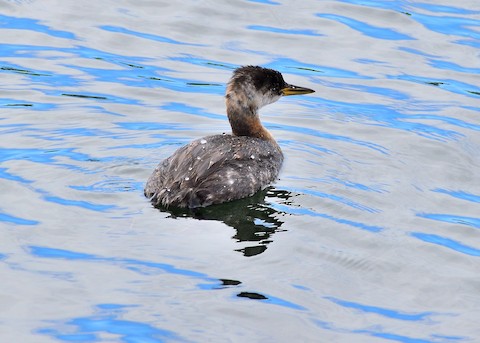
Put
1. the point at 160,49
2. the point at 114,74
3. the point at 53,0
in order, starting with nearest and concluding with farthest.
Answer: the point at 114,74
the point at 160,49
the point at 53,0

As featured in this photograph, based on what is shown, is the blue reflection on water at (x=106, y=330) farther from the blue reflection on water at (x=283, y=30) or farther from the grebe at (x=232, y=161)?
the blue reflection on water at (x=283, y=30)

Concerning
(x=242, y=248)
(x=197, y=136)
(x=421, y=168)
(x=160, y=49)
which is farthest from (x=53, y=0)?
(x=242, y=248)

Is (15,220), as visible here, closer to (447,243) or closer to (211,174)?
(211,174)

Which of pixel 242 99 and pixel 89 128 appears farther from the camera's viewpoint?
pixel 89 128

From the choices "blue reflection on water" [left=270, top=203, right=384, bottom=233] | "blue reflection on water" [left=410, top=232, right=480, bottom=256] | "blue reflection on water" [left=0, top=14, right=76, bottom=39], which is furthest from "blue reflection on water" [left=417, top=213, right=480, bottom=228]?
"blue reflection on water" [left=0, top=14, right=76, bottom=39]

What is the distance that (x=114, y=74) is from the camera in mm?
13711

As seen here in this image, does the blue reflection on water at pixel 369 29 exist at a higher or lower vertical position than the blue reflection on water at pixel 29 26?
higher

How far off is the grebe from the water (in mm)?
182

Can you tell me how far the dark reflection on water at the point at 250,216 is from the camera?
8734mm

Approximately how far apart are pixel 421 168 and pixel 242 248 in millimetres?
2956

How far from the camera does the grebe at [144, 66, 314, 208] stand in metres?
9.38

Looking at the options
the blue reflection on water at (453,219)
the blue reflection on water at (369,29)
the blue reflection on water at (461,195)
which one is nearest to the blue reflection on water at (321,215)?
the blue reflection on water at (453,219)

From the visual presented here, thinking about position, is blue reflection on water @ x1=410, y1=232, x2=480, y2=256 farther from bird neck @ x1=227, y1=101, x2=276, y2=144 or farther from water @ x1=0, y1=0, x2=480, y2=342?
bird neck @ x1=227, y1=101, x2=276, y2=144

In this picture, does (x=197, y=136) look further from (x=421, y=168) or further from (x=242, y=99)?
(x=421, y=168)
